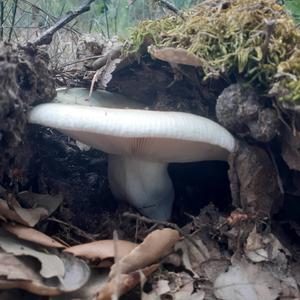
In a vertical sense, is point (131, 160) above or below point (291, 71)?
below

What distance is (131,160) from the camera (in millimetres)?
1870

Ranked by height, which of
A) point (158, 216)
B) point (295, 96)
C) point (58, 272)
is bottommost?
point (158, 216)

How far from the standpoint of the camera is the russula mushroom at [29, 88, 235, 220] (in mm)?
1439

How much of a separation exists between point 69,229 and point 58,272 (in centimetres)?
37

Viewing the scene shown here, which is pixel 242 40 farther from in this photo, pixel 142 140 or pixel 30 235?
pixel 30 235

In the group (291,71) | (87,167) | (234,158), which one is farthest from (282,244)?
(87,167)

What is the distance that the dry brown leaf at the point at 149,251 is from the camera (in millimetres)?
1289

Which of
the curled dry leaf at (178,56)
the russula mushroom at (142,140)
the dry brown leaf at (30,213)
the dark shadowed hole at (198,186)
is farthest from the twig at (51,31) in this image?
the dark shadowed hole at (198,186)

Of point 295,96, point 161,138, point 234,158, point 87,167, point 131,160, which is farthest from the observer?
point 87,167

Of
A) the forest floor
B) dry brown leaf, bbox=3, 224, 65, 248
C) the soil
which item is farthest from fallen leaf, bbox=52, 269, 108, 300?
the soil

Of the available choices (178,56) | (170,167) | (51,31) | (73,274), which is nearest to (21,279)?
(73,274)

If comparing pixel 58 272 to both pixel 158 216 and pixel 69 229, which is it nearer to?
pixel 69 229

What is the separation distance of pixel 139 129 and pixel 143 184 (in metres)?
0.53

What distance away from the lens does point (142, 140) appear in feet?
5.28
